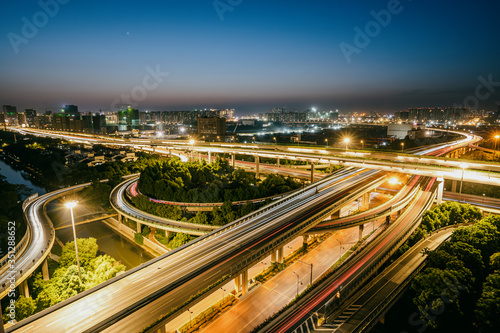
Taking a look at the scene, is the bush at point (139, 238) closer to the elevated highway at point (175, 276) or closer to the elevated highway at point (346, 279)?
the elevated highway at point (175, 276)

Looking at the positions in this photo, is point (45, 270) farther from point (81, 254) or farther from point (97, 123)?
point (97, 123)

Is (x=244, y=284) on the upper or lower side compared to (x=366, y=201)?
lower

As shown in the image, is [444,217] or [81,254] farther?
[444,217]

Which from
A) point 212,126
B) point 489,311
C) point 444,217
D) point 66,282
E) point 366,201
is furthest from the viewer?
point 212,126

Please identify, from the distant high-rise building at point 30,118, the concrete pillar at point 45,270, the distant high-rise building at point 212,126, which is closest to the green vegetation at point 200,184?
the concrete pillar at point 45,270

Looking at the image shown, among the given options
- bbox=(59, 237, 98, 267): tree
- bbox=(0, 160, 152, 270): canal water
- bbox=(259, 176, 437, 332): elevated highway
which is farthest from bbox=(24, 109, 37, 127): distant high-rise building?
bbox=(259, 176, 437, 332): elevated highway

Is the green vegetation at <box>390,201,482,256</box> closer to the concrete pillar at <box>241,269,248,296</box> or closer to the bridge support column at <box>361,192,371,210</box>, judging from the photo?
the bridge support column at <box>361,192,371,210</box>

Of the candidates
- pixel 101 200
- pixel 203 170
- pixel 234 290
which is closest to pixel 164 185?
pixel 203 170

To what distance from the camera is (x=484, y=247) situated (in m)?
19.3

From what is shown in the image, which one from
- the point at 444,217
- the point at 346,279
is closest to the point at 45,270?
the point at 346,279

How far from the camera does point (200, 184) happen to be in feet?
125

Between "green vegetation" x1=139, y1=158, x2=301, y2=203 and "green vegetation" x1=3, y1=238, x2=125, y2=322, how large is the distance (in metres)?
12.7

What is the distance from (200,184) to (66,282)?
21.3m

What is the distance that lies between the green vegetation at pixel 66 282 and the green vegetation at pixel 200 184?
1273 cm
